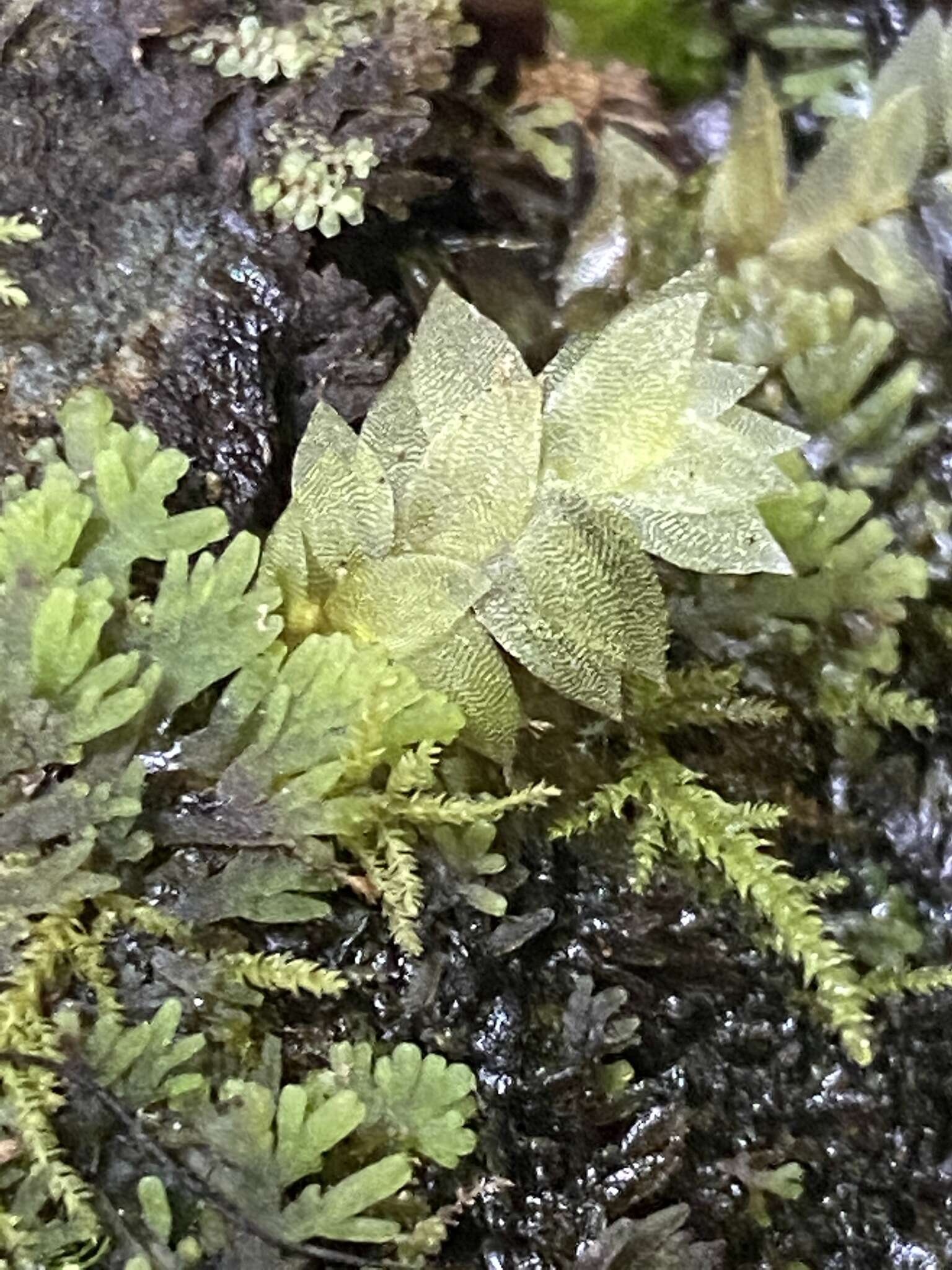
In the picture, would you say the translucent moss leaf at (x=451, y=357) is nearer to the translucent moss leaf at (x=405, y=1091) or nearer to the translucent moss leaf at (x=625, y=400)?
the translucent moss leaf at (x=625, y=400)

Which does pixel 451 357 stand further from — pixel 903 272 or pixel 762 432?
pixel 903 272

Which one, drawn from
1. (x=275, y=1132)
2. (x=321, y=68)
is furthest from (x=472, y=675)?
(x=321, y=68)

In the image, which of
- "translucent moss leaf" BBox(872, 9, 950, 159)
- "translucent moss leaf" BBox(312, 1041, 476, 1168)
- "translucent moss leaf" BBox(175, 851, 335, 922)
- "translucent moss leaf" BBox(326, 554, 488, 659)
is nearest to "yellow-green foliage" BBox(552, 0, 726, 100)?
"translucent moss leaf" BBox(872, 9, 950, 159)

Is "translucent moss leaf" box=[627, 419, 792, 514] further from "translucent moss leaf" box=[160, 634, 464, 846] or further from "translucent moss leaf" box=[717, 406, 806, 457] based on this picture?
"translucent moss leaf" box=[160, 634, 464, 846]

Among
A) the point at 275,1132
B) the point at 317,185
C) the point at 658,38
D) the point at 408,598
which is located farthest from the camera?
the point at 658,38

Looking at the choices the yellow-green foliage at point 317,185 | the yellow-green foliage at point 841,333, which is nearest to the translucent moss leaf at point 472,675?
the yellow-green foliage at point 841,333

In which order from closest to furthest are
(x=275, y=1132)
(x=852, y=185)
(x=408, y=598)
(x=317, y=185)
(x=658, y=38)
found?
(x=275, y=1132) < (x=408, y=598) < (x=317, y=185) < (x=852, y=185) < (x=658, y=38)
